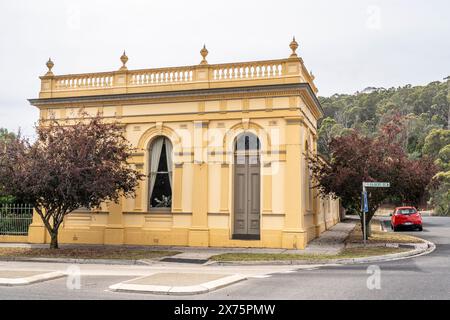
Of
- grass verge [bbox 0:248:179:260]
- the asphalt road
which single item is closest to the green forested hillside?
grass verge [bbox 0:248:179:260]

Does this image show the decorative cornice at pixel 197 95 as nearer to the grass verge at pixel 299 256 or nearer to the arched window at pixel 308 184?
the arched window at pixel 308 184

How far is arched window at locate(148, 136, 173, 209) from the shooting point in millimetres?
19312

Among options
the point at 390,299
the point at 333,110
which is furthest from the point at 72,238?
the point at 333,110

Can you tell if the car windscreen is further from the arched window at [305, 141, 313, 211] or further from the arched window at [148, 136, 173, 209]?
the arched window at [148, 136, 173, 209]

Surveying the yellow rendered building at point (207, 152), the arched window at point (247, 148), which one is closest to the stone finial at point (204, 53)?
the yellow rendered building at point (207, 152)

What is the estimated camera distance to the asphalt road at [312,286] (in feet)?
28.5

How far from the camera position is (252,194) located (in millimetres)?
18375

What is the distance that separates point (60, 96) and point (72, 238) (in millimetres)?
5981

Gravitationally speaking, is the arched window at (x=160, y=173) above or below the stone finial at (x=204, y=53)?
below

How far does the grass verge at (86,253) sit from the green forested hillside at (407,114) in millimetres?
47193

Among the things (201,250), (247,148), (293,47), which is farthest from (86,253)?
(293,47)
